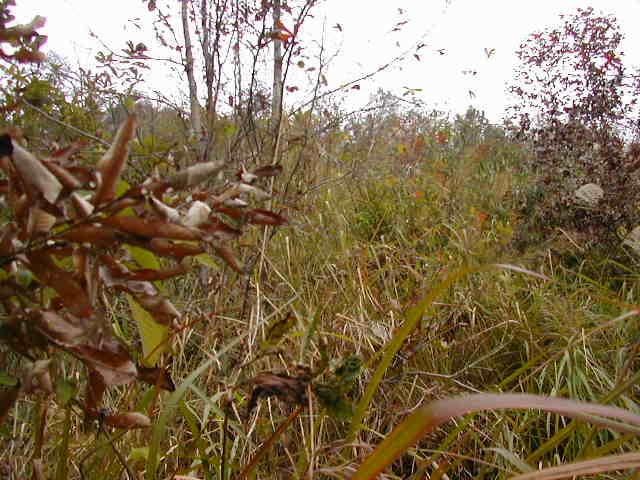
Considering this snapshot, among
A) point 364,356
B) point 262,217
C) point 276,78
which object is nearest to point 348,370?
point 262,217

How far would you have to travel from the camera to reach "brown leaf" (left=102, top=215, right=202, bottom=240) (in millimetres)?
431

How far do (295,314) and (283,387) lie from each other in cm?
99

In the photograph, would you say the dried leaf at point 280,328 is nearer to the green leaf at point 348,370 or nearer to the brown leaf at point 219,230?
the green leaf at point 348,370

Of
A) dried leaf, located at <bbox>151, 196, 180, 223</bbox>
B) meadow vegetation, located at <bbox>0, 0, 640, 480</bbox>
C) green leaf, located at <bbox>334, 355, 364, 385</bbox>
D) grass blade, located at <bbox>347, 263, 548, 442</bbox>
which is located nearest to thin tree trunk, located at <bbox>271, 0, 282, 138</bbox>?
meadow vegetation, located at <bbox>0, 0, 640, 480</bbox>

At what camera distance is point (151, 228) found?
0.43 meters

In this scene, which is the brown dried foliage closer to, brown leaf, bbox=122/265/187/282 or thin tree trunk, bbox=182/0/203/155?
brown leaf, bbox=122/265/187/282

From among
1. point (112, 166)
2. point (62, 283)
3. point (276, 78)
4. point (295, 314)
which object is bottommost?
point (295, 314)

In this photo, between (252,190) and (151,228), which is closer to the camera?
(151,228)

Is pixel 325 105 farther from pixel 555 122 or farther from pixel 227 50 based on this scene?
pixel 555 122

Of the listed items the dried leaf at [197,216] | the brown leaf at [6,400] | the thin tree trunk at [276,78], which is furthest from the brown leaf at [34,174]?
the thin tree trunk at [276,78]

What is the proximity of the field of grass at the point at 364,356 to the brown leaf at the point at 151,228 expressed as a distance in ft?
0.73

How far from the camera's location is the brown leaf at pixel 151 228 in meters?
0.43

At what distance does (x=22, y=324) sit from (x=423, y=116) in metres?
5.27

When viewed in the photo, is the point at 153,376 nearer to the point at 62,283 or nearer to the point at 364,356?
the point at 62,283
